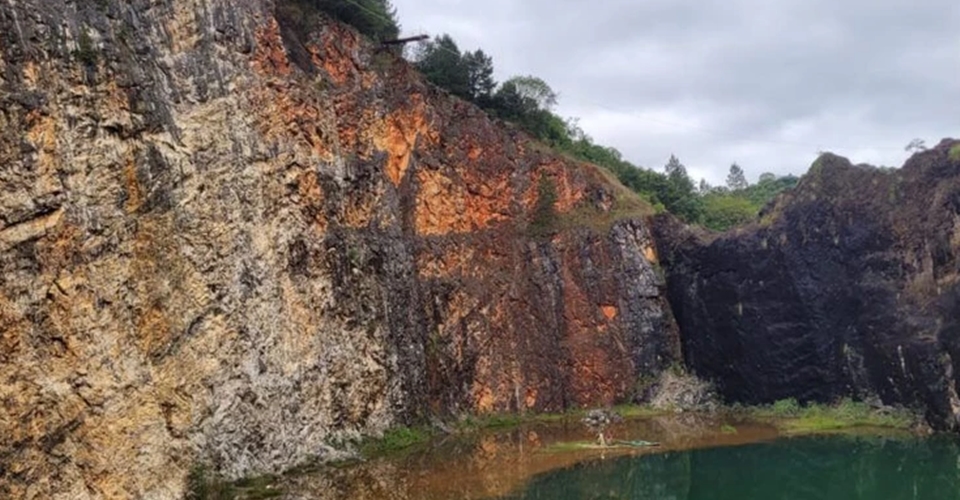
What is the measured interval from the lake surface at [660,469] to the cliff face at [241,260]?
7.52ft

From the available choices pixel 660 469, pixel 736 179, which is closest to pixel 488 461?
pixel 660 469

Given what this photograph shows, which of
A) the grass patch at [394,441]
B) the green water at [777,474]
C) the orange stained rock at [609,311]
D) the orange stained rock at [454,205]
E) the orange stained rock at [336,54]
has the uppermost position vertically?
the orange stained rock at [336,54]

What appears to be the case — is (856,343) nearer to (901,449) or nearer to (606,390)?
(901,449)

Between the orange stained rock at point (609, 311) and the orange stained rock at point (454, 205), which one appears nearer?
the orange stained rock at point (454, 205)

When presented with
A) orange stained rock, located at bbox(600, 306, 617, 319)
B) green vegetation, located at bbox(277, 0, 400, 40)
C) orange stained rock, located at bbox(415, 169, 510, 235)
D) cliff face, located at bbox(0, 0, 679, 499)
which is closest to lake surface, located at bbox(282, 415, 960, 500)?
cliff face, located at bbox(0, 0, 679, 499)

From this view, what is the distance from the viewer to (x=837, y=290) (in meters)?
37.3

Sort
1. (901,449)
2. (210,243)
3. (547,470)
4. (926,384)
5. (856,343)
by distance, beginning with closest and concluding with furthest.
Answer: (210,243) → (547,470) → (901,449) → (926,384) → (856,343)

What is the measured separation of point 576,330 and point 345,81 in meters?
15.4

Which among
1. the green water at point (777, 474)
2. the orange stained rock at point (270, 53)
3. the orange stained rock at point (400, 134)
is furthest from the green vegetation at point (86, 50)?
the green water at point (777, 474)

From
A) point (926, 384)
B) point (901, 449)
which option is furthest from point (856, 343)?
point (901, 449)

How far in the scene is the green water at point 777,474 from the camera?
72.6 feet

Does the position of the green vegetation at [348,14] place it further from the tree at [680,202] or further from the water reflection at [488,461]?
the tree at [680,202]

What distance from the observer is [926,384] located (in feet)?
105

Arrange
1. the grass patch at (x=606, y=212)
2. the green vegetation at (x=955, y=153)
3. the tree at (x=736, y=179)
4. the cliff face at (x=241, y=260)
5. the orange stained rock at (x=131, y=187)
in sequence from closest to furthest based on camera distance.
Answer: the cliff face at (x=241, y=260), the orange stained rock at (x=131, y=187), the green vegetation at (x=955, y=153), the grass patch at (x=606, y=212), the tree at (x=736, y=179)
